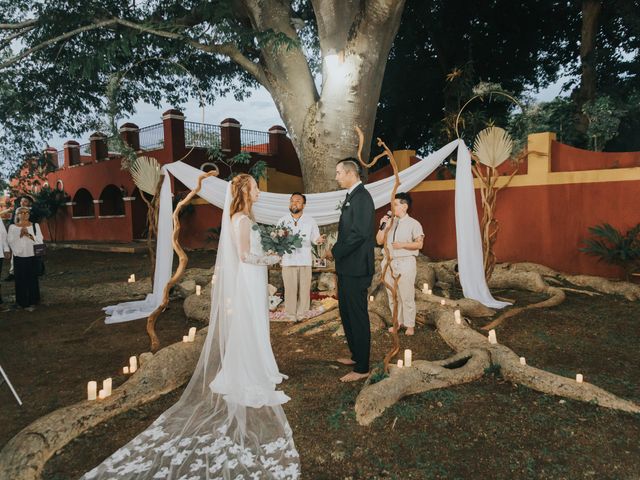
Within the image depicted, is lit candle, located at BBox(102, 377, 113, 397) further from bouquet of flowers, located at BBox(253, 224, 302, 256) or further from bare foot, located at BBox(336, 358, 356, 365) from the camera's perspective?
bare foot, located at BBox(336, 358, 356, 365)

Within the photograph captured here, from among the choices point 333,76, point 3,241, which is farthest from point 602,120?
point 3,241

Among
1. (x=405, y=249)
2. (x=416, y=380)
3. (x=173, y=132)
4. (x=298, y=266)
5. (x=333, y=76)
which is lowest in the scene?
(x=416, y=380)

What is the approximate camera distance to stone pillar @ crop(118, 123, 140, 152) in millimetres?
15986

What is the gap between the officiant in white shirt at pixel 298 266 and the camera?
19.4 ft

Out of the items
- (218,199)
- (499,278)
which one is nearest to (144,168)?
(218,199)

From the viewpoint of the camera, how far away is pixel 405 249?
15.9ft

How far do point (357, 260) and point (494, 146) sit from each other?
390cm

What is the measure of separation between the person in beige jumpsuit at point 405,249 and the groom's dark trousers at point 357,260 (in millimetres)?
1169

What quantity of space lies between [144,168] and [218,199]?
115cm

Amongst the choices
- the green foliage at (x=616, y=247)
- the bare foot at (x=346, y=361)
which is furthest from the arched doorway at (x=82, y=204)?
the green foliage at (x=616, y=247)

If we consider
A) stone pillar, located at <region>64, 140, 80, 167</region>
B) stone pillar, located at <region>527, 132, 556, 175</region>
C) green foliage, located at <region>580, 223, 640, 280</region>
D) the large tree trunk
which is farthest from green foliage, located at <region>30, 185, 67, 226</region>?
green foliage, located at <region>580, 223, 640, 280</region>

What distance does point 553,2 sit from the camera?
522 inches

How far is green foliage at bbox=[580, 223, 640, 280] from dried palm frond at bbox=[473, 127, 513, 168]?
1.99 metres

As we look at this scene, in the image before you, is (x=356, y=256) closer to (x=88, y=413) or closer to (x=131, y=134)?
(x=88, y=413)
